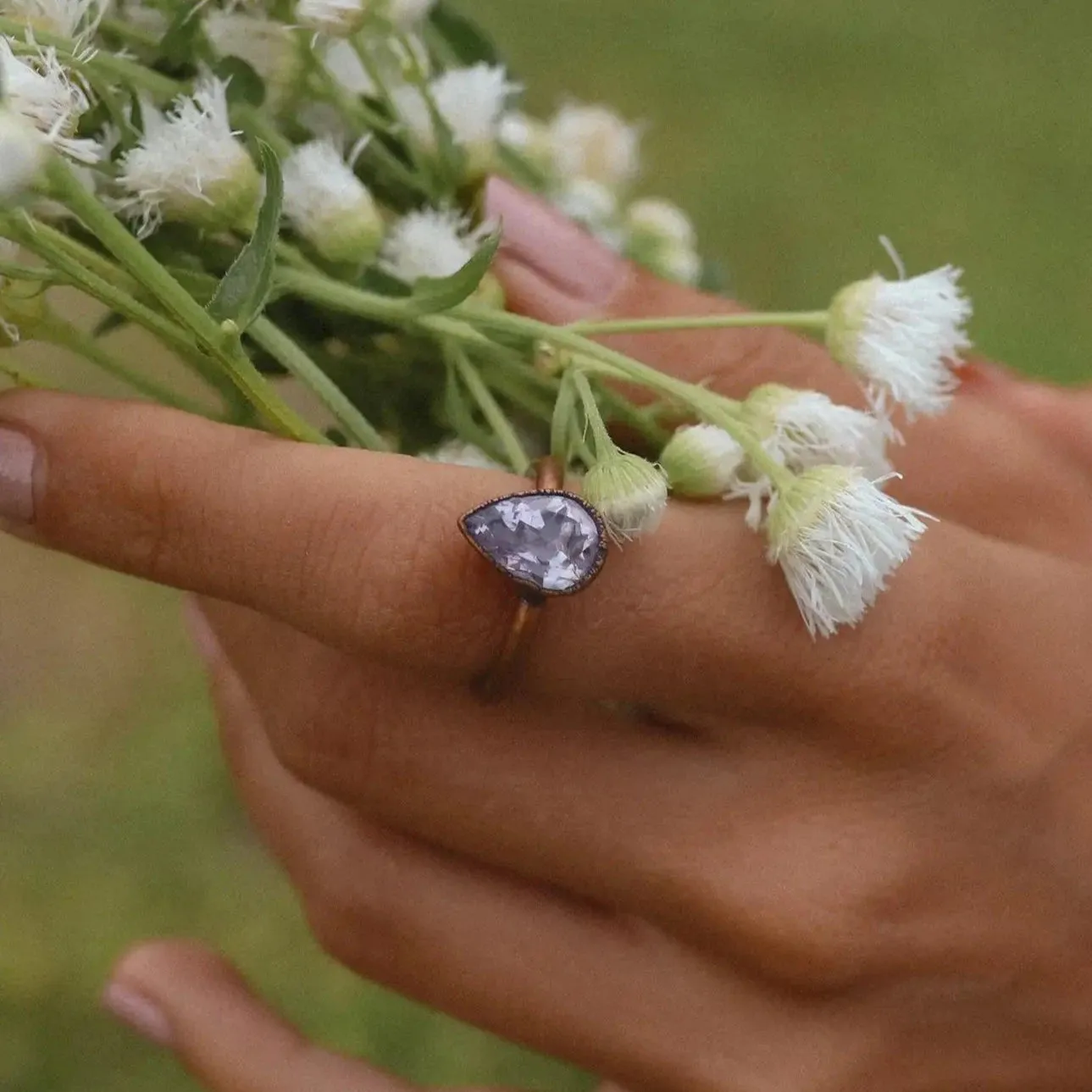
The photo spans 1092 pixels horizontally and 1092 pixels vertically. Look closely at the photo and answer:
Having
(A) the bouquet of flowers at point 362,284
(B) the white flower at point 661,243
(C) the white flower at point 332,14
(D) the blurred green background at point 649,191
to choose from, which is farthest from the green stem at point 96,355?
(D) the blurred green background at point 649,191

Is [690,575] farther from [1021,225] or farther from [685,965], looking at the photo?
[1021,225]

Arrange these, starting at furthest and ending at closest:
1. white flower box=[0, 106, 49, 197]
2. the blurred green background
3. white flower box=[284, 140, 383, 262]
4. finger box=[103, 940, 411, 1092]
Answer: the blurred green background
finger box=[103, 940, 411, 1092]
white flower box=[284, 140, 383, 262]
white flower box=[0, 106, 49, 197]

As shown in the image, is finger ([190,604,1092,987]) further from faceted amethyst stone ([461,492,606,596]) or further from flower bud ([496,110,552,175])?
flower bud ([496,110,552,175])

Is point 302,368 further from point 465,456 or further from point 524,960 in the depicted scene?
point 524,960

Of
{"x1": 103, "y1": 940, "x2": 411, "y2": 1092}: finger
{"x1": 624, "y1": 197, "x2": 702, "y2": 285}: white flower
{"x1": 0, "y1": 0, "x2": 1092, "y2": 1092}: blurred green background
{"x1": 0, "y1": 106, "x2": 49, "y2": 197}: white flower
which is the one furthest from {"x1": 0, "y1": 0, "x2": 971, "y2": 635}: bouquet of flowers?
{"x1": 0, "y1": 0, "x2": 1092, "y2": 1092}: blurred green background

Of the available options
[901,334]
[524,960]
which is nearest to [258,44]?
[901,334]

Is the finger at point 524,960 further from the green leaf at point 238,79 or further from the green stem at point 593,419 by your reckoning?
the green leaf at point 238,79
